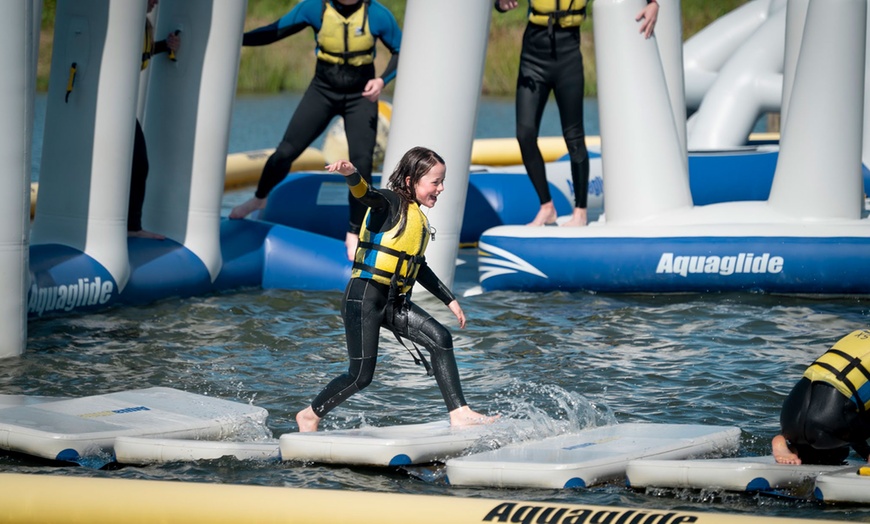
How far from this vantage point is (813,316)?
6.97 metres

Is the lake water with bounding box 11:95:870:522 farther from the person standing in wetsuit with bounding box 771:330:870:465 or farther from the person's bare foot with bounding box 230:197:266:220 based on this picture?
the person's bare foot with bounding box 230:197:266:220

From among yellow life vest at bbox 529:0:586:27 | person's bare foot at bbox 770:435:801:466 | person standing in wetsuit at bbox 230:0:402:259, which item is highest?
yellow life vest at bbox 529:0:586:27

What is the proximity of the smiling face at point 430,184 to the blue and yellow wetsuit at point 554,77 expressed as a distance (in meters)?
3.22

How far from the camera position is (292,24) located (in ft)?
25.5

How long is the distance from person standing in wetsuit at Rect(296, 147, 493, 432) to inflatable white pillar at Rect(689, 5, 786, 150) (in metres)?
7.62

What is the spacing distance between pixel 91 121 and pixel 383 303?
2726 mm

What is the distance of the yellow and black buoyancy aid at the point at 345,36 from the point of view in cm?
750

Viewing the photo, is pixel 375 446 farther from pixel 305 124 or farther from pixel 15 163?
pixel 305 124

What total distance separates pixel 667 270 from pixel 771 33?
17.4 feet

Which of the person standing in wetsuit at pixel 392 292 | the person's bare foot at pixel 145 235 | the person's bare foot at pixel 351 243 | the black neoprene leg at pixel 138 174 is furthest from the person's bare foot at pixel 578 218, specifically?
the person standing in wetsuit at pixel 392 292

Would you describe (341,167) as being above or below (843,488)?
above

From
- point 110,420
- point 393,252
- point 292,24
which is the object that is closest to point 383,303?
point 393,252

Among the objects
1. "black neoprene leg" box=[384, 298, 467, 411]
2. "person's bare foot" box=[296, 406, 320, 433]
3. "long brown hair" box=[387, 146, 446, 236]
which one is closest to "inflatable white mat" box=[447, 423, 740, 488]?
"black neoprene leg" box=[384, 298, 467, 411]

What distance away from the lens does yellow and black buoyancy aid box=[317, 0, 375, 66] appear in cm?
750
